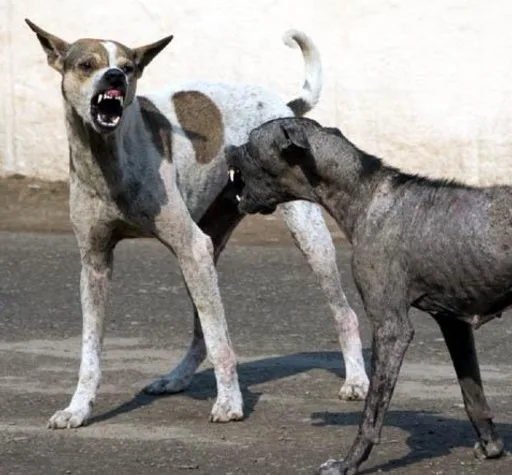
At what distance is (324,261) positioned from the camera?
9672mm

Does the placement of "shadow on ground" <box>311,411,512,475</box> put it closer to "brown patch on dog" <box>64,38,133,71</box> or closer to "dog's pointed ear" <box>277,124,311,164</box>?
"dog's pointed ear" <box>277,124,311,164</box>

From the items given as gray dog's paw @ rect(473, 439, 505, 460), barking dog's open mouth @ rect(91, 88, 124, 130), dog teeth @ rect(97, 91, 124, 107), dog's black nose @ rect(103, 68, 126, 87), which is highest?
dog's black nose @ rect(103, 68, 126, 87)

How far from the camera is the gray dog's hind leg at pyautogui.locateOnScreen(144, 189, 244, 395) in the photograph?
9.58 meters

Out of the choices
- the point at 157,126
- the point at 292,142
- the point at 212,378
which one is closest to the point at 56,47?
Answer: the point at 157,126

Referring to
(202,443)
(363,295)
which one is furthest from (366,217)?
(202,443)

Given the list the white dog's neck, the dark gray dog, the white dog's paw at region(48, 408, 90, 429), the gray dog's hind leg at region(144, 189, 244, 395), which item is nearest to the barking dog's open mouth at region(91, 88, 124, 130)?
the white dog's neck

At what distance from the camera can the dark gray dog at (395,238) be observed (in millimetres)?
7414

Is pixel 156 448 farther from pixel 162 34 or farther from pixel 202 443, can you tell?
pixel 162 34

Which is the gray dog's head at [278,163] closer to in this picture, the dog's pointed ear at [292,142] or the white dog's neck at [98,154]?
the dog's pointed ear at [292,142]

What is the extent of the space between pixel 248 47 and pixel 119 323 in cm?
466

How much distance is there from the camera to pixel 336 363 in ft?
34.0

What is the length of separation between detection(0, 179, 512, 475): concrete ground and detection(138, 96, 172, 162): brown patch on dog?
129cm

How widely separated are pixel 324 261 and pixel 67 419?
1.76 meters

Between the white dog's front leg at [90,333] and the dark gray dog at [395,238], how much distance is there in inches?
51.1
